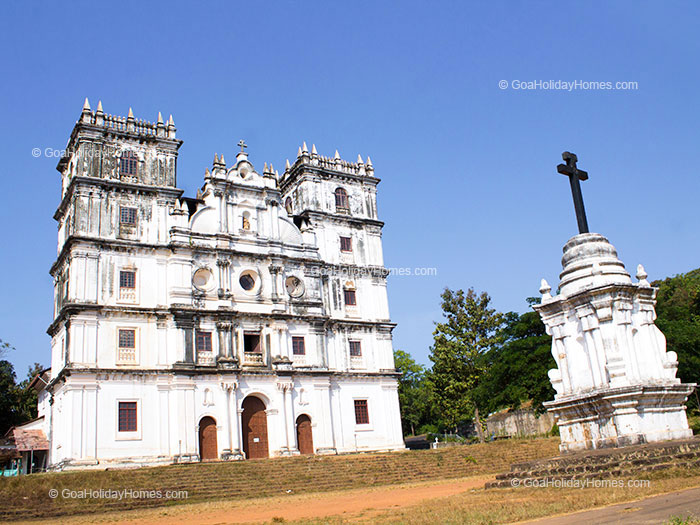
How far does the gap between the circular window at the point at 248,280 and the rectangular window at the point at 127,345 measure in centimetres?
629

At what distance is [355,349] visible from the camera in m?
37.0

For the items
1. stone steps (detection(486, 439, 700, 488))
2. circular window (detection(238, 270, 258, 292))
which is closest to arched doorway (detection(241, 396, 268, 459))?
circular window (detection(238, 270, 258, 292))

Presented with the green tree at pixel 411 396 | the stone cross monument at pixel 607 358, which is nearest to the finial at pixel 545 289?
the stone cross monument at pixel 607 358

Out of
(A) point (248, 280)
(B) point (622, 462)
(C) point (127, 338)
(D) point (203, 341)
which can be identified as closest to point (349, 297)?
(A) point (248, 280)

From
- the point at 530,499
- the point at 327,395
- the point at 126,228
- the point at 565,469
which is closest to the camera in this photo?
the point at 530,499

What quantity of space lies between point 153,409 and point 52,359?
702 cm

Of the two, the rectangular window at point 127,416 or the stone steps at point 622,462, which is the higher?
the rectangular window at point 127,416

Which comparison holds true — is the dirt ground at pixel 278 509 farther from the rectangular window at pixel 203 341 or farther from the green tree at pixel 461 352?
the green tree at pixel 461 352

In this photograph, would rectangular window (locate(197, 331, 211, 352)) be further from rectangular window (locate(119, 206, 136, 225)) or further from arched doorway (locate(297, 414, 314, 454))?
rectangular window (locate(119, 206, 136, 225))

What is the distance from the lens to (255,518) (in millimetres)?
15352

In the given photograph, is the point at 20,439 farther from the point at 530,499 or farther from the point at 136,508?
the point at 530,499

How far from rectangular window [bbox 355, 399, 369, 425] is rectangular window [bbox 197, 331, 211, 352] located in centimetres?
892

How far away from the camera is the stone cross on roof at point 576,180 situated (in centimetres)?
1585

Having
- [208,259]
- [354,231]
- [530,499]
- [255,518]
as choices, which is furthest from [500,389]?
[530,499]
